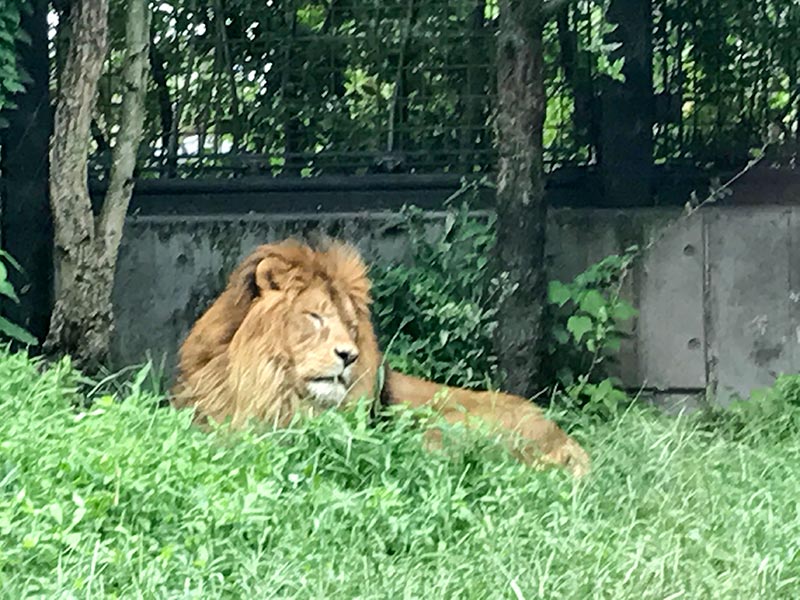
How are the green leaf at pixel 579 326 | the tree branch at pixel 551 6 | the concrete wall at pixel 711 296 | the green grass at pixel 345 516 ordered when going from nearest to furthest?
the green grass at pixel 345 516
the tree branch at pixel 551 6
the green leaf at pixel 579 326
the concrete wall at pixel 711 296

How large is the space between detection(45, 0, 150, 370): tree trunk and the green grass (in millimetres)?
992

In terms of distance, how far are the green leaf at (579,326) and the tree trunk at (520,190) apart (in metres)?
0.18

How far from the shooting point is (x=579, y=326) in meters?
6.82

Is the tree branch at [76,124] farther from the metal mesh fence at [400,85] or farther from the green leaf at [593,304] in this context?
the green leaf at [593,304]

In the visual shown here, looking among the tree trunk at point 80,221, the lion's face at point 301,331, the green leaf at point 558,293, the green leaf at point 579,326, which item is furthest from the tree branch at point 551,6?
the tree trunk at point 80,221

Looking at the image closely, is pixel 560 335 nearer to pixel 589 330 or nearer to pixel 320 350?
pixel 589 330

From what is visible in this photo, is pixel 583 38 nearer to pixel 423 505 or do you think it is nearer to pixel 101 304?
pixel 101 304

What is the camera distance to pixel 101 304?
6.72 meters

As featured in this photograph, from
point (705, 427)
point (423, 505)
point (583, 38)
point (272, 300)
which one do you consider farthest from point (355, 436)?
point (583, 38)

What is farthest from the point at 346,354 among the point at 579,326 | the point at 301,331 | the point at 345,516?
the point at 579,326

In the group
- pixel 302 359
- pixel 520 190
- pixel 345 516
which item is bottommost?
pixel 345 516

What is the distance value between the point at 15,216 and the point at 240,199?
1205 millimetres

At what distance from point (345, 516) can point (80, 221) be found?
2.72 metres

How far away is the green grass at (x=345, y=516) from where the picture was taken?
4.08 meters
